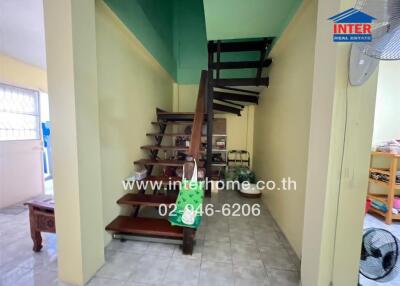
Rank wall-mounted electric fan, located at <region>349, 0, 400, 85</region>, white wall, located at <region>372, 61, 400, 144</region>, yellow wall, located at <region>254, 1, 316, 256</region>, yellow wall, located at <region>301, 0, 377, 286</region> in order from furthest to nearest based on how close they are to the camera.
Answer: white wall, located at <region>372, 61, 400, 144</region> → yellow wall, located at <region>254, 1, 316, 256</region> → yellow wall, located at <region>301, 0, 377, 286</region> → wall-mounted electric fan, located at <region>349, 0, 400, 85</region>

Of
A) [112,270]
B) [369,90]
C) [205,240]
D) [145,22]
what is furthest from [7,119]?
[369,90]

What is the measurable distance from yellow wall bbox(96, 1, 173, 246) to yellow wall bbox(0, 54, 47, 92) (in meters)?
2.19

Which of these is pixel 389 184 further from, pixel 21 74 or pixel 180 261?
pixel 21 74

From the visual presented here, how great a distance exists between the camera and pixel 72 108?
117 centimetres

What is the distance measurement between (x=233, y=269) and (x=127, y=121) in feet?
6.27

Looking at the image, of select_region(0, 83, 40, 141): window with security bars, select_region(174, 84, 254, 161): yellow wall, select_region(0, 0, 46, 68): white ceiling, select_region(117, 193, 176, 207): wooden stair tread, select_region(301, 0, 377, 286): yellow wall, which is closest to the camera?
select_region(301, 0, 377, 286): yellow wall

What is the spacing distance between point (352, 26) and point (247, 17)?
1.14 metres

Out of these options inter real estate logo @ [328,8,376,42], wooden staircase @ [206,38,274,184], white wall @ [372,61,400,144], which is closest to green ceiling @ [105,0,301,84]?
wooden staircase @ [206,38,274,184]

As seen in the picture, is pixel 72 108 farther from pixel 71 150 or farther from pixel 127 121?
A: pixel 127 121

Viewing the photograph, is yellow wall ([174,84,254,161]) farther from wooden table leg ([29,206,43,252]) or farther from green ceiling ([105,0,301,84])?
wooden table leg ([29,206,43,252])

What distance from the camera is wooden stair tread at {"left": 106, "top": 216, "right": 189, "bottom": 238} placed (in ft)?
5.43

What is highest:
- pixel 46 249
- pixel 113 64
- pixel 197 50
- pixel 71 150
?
pixel 197 50

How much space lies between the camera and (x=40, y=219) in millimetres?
1607

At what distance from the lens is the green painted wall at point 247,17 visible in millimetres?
1492
